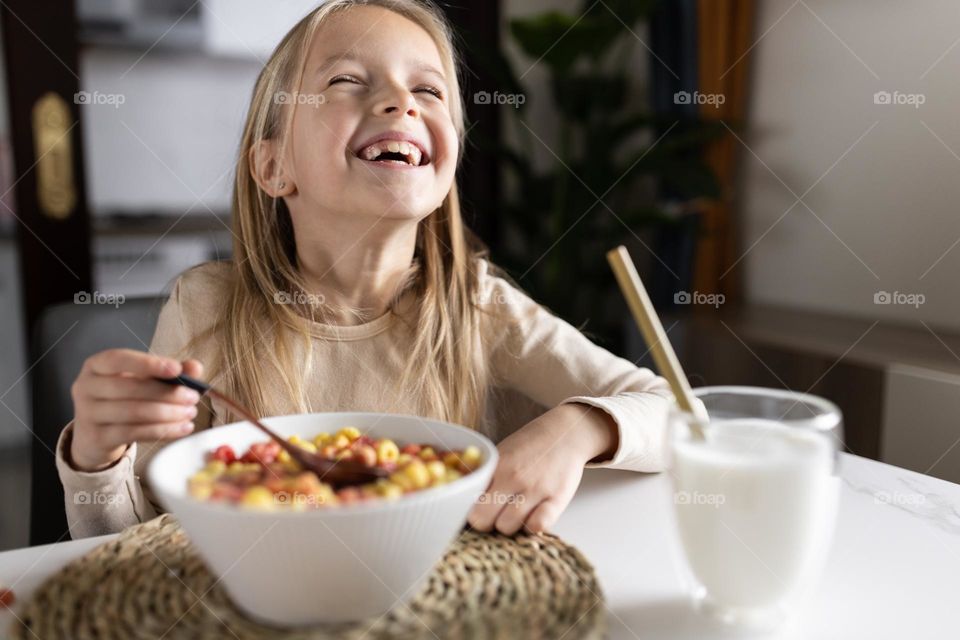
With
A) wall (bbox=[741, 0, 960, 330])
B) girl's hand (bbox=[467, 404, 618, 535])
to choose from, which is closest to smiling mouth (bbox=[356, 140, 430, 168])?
girl's hand (bbox=[467, 404, 618, 535])

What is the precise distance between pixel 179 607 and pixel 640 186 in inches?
97.9

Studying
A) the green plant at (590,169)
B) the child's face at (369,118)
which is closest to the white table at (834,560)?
the child's face at (369,118)

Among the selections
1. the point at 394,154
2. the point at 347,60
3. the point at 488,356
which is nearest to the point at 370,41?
the point at 347,60

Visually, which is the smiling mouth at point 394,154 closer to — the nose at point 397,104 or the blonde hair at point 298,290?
the nose at point 397,104

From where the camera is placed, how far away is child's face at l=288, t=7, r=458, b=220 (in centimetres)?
108

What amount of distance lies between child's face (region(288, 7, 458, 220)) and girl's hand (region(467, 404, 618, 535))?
1.20ft

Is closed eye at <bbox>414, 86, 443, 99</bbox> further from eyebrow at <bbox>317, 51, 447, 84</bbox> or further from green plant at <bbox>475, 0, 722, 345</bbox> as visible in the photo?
green plant at <bbox>475, 0, 722, 345</bbox>

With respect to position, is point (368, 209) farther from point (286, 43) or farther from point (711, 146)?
point (711, 146)

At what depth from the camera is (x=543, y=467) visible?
824mm

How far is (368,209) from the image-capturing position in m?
1.10

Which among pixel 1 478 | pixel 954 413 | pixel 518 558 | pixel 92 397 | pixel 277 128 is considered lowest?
pixel 1 478

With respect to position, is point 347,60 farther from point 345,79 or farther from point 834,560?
point 834,560

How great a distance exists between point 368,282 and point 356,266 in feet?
0.10

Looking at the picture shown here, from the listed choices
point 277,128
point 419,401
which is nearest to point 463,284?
point 419,401
